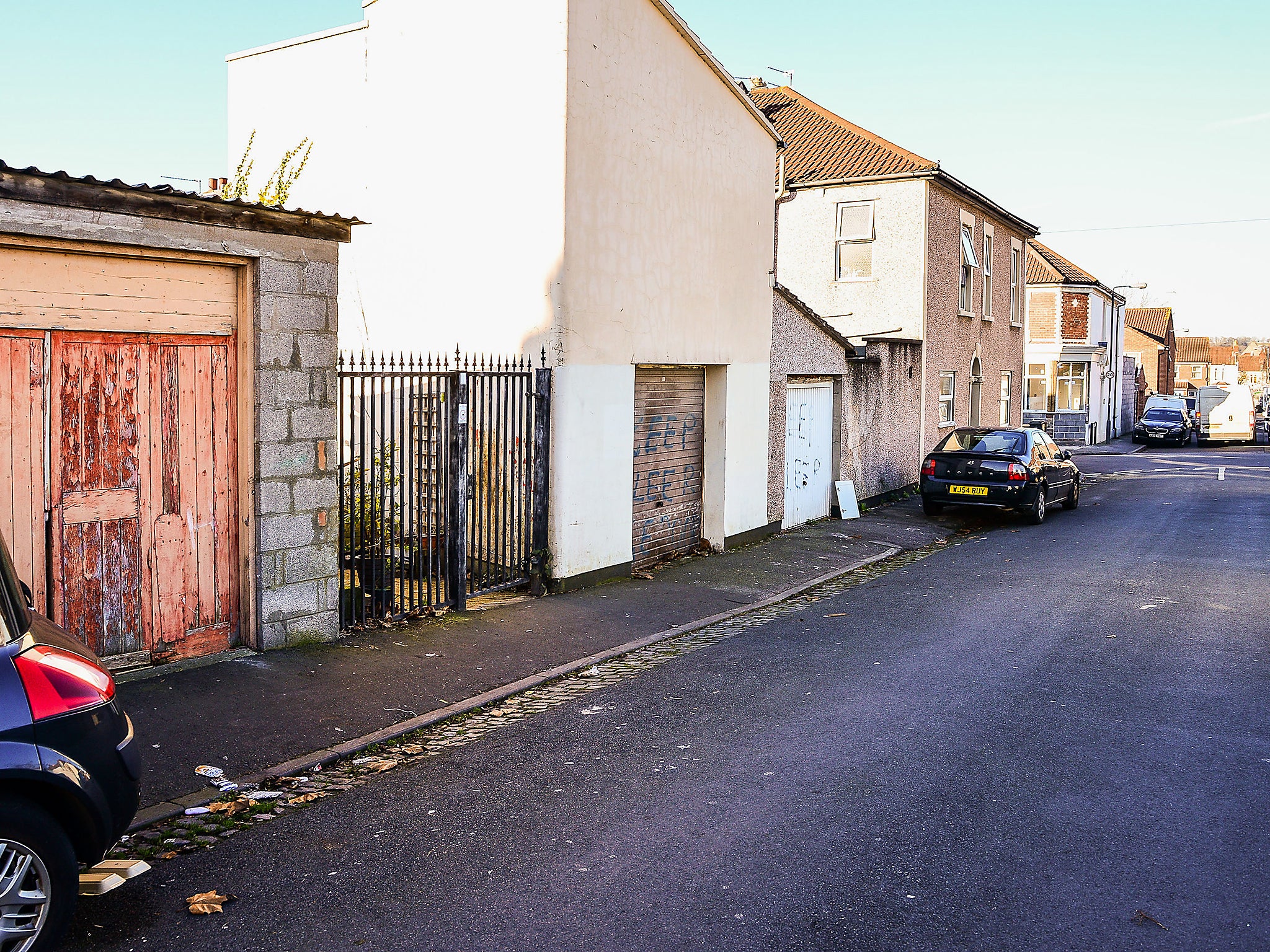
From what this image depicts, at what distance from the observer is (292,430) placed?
8.06 meters

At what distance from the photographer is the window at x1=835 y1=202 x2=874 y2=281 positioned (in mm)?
22562

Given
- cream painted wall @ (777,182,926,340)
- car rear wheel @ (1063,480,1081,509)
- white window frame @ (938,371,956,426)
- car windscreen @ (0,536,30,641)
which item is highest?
cream painted wall @ (777,182,926,340)

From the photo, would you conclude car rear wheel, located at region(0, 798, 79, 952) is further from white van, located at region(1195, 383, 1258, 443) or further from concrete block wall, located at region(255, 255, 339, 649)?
white van, located at region(1195, 383, 1258, 443)

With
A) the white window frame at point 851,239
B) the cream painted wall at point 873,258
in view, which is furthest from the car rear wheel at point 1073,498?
the white window frame at point 851,239

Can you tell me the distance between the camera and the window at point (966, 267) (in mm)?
24406

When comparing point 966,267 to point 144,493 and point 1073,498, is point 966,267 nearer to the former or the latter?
point 1073,498

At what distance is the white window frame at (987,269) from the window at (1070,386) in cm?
2047

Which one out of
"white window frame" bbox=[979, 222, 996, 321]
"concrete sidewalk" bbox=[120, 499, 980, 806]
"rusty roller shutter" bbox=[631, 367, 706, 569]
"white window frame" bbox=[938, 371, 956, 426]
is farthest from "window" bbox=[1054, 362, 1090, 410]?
"concrete sidewalk" bbox=[120, 499, 980, 806]

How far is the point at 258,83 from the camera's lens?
1444cm

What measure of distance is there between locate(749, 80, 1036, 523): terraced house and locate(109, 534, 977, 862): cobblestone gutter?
8.48m

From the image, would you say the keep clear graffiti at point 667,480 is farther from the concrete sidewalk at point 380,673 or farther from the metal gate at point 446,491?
the metal gate at point 446,491

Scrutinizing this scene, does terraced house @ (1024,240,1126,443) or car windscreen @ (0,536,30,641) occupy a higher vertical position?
terraced house @ (1024,240,1126,443)

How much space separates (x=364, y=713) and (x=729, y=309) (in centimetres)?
857

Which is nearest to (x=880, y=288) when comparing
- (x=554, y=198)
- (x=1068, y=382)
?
(x=554, y=198)
